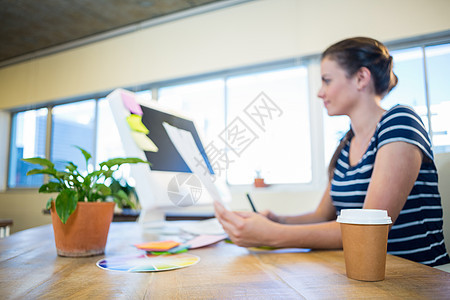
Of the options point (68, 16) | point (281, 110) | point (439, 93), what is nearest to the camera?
point (439, 93)

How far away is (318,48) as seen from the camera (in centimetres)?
286

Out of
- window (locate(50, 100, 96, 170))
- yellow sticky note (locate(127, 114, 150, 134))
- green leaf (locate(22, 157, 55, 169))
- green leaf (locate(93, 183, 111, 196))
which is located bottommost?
green leaf (locate(93, 183, 111, 196))

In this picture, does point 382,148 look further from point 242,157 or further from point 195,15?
point 195,15

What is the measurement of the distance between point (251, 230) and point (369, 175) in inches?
18.2

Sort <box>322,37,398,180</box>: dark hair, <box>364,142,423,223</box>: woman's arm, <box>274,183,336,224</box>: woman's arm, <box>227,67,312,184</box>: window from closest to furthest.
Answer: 1. <box>364,142,423,223</box>: woman's arm
2. <box>322,37,398,180</box>: dark hair
3. <box>274,183,336,224</box>: woman's arm
4. <box>227,67,312,184</box>: window

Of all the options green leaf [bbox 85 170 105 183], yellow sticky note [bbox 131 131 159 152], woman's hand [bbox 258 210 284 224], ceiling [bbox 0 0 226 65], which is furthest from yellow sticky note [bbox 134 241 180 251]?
ceiling [bbox 0 0 226 65]

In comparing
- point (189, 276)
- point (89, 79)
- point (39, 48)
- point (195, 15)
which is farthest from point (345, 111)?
point (39, 48)

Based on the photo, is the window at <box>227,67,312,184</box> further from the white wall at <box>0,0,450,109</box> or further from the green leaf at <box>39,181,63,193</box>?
the green leaf at <box>39,181,63,193</box>

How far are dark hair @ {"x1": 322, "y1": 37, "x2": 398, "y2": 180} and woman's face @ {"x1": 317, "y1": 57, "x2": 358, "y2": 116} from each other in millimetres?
20

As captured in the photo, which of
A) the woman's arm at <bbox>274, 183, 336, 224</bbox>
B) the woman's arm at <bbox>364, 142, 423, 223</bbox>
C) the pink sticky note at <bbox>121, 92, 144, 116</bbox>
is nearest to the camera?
the woman's arm at <bbox>364, 142, 423, 223</bbox>

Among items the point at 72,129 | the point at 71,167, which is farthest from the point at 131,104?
the point at 72,129

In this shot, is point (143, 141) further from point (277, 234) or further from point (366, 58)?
point (366, 58)

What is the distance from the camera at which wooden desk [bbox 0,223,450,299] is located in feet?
1.49

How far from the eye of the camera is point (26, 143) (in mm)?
4957
